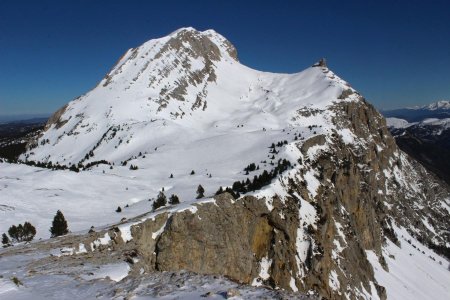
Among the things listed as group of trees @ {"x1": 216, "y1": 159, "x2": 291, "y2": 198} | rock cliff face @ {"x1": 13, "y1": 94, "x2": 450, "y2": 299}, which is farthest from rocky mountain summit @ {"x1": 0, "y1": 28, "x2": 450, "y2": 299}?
group of trees @ {"x1": 216, "y1": 159, "x2": 291, "y2": 198}

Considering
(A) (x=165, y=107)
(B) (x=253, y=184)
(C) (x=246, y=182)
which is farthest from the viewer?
(A) (x=165, y=107)

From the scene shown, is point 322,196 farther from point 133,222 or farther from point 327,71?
point 327,71

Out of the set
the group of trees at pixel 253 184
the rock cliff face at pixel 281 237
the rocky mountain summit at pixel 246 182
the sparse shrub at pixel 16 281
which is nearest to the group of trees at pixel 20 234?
the rocky mountain summit at pixel 246 182

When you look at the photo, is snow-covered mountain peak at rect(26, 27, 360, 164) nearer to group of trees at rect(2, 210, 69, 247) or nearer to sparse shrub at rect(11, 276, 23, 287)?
group of trees at rect(2, 210, 69, 247)

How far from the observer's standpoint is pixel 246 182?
5662 cm

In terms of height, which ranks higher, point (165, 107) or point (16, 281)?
point (165, 107)

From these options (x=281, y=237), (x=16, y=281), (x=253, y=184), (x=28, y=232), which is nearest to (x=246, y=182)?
(x=253, y=184)

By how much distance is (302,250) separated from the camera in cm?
5256

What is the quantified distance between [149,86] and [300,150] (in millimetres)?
98466

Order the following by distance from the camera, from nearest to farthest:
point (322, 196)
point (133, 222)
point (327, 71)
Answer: point (133, 222)
point (322, 196)
point (327, 71)

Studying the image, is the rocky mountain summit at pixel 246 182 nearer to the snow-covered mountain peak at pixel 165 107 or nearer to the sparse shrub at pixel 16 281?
the snow-covered mountain peak at pixel 165 107

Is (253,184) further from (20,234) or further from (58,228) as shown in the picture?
(20,234)

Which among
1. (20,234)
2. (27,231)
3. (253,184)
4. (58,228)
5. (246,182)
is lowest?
(20,234)

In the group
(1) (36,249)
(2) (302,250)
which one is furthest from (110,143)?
(1) (36,249)
